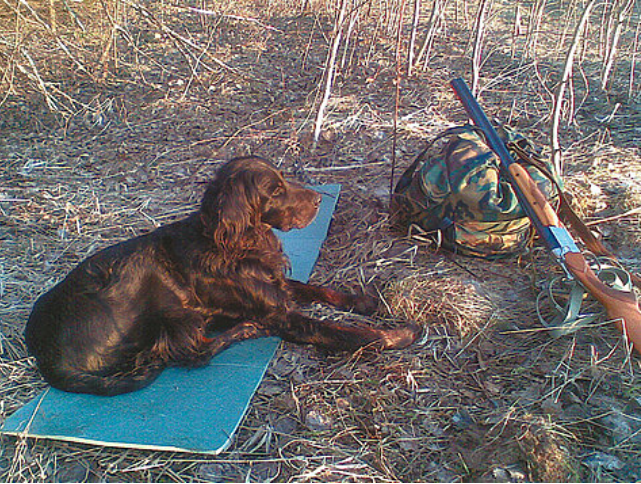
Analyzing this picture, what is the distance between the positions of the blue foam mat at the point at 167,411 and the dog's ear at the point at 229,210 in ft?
2.09

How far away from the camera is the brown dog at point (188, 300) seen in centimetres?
250

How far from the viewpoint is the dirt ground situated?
7.02 ft

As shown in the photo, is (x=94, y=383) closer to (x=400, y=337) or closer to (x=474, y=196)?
(x=400, y=337)

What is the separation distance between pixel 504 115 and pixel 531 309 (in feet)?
10.5

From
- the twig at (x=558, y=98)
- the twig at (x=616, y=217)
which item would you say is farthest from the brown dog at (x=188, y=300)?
the twig at (x=558, y=98)

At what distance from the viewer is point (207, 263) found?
268cm

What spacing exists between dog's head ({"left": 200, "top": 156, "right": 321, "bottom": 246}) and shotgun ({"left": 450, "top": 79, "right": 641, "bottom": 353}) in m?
1.31

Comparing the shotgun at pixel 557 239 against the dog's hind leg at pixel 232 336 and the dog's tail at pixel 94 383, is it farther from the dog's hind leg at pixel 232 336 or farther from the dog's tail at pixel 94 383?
the dog's tail at pixel 94 383

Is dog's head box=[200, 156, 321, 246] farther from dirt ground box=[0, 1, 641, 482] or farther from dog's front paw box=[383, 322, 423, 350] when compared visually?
dog's front paw box=[383, 322, 423, 350]

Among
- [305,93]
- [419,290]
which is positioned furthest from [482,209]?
[305,93]

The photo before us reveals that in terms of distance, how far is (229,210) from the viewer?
254 cm

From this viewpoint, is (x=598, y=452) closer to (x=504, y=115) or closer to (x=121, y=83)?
(x=504, y=115)

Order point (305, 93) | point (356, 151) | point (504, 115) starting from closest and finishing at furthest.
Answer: point (356, 151) < point (504, 115) < point (305, 93)

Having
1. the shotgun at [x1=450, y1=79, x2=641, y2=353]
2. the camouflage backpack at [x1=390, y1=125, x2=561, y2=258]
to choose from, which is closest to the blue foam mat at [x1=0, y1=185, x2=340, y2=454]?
the camouflage backpack at [x1=390, y1=125, x2=561, y2=258]
